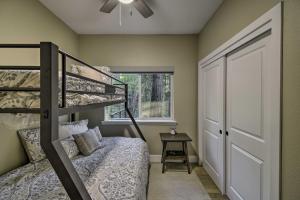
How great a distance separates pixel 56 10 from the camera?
2.86m

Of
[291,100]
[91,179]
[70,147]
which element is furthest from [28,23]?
[291,100]

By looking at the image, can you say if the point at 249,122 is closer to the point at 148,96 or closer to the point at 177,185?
the point at 177,185

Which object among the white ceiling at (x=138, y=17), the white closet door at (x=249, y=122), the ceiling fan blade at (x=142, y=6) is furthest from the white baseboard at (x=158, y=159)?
the ceiling fan blade at (x=142, y=6)

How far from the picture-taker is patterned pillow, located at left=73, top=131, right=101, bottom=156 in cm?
263

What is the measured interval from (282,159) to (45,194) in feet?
5.65

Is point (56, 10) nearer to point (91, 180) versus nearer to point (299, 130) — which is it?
point (91, 180)

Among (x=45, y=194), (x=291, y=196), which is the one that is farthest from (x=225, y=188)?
(x=45, y=194)

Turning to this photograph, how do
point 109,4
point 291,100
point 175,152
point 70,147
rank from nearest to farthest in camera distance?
point 291,100 → point 109,4 → point 70,147 → point 175,152

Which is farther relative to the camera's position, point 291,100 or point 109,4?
point 109,4

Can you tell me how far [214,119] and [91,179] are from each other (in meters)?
1.95

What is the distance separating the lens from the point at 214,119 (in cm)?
304

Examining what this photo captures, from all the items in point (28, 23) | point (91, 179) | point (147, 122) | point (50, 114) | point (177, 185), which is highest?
point (28, 23)

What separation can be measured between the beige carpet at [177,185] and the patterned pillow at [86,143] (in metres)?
0.95

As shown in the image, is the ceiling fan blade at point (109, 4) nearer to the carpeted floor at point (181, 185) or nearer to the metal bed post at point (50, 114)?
the metal bed post at point (50, 114)
